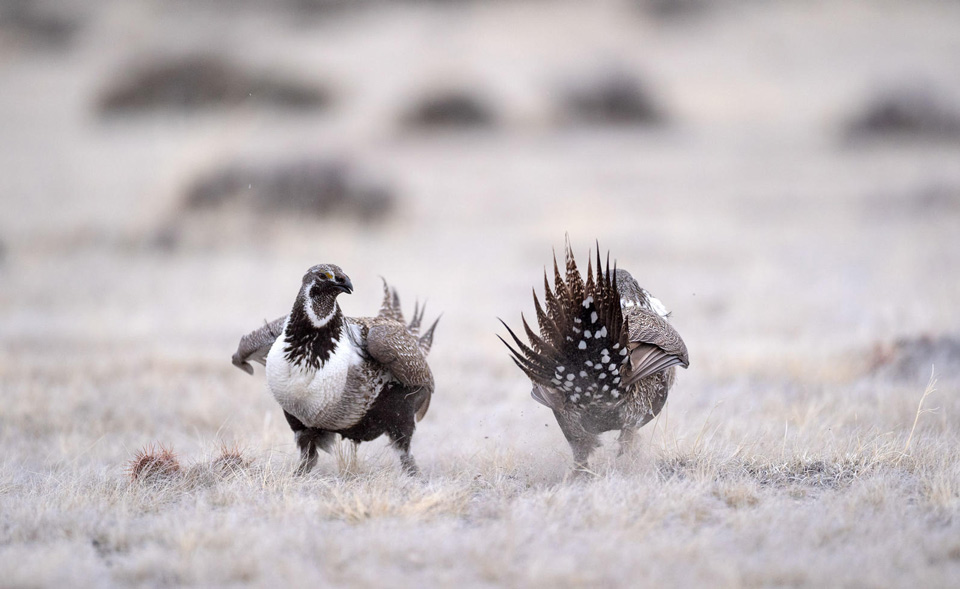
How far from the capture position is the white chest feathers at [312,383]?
14.3ft

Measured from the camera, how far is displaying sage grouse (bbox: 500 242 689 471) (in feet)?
14.1

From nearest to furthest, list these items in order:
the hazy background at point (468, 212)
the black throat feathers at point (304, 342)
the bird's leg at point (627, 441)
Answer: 1. the black throat feathers at point (304, 342)
2. the bird's leg at point (627, 441)
3. the hazy background at point (468, 212)

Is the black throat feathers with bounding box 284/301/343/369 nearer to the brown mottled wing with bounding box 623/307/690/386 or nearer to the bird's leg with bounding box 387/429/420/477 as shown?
the bird's leg with bounding box 387/429/420/477

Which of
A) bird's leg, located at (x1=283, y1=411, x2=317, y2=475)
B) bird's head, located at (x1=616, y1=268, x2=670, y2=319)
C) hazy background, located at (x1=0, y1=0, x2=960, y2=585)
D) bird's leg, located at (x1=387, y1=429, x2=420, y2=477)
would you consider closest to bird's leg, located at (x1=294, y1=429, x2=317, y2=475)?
bird's leg, located at (x1=283, y1=411, x2=317, y2=475)

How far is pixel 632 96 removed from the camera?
23.4 meters

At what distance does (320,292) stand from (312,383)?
1.50ft

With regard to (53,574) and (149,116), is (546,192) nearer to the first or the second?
(149,116)

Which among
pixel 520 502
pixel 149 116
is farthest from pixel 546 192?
pixel 520 502

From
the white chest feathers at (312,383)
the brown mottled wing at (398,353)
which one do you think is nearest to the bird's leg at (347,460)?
the white chest feathers at (312,383)

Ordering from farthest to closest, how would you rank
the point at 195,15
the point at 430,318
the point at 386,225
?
the point at 195,15 → the point at 386,225 → the point at 430,318

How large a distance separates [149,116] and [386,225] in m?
10.7

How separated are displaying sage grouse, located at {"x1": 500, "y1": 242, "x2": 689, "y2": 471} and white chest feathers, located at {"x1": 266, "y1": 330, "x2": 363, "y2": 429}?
875 millimetres

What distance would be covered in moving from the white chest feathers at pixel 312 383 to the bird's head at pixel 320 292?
18 centimetres

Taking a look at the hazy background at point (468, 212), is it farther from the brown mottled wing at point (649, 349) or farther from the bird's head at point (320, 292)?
the bird's head at point (320, 292)
